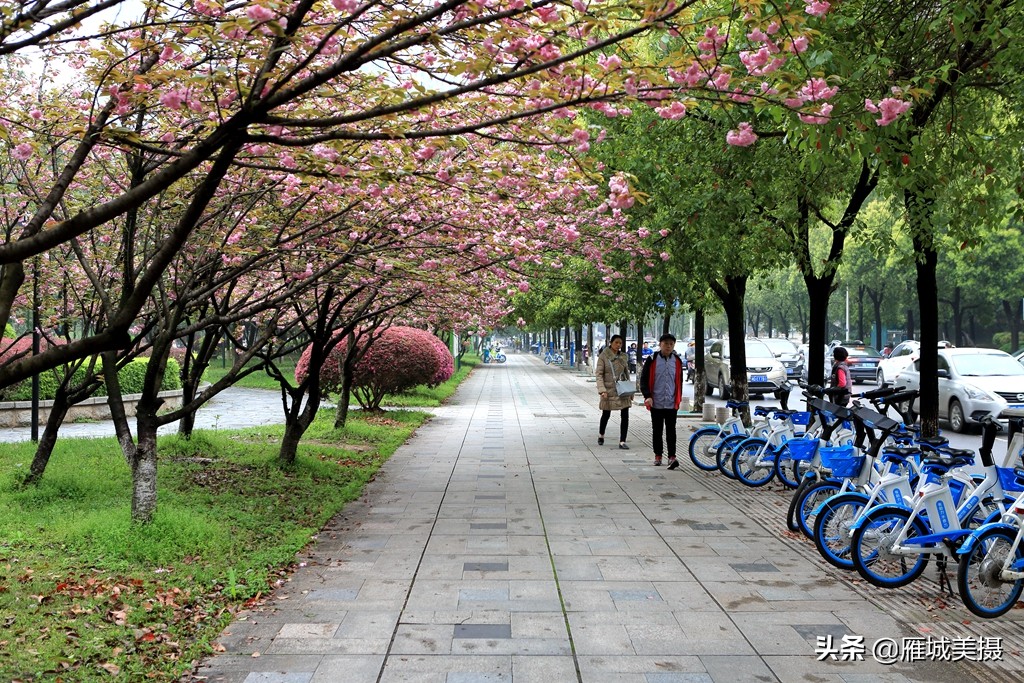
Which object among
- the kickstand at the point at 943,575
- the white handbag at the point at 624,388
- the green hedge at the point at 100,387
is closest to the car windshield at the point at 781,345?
the white handbag at the point at 624,388

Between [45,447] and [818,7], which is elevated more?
[818,7]

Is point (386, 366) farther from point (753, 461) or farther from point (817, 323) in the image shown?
point (753, 461)

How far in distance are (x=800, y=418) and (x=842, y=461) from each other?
3419 mm

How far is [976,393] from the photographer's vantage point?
16375 mm

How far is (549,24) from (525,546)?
165 inches

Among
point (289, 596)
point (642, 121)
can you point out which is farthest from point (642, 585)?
point (642, 121)

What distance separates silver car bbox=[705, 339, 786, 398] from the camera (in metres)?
26.1

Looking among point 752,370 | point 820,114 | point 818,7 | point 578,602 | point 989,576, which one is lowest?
point 578,602

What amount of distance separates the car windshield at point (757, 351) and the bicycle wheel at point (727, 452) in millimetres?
16654

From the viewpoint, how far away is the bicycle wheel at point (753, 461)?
1018 cm

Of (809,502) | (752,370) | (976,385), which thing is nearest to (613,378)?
(809,502)

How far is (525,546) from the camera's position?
7.28 meters

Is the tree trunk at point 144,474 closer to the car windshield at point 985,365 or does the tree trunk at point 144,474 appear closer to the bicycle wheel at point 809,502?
the bicycle wheel at point 809,502

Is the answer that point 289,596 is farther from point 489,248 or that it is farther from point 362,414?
Result: point 362,414
